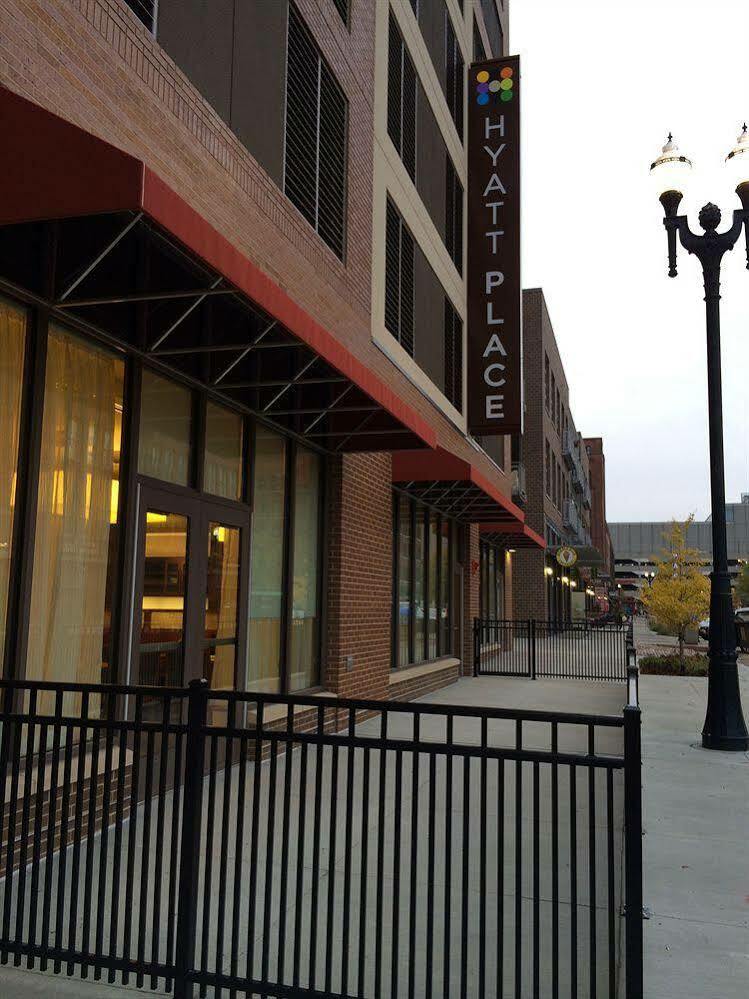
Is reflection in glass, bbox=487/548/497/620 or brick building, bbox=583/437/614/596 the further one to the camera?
brick building, bbox=583/437/614/596

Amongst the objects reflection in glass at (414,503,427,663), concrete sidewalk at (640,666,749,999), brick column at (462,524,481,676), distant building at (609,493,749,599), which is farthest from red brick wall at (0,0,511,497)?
distant building at (609,493,749,599)

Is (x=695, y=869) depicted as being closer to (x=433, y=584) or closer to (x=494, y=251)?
(x=433, y=584)

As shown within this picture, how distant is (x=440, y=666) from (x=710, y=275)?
8.75m

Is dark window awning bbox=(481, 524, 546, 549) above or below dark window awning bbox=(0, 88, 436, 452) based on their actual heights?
below

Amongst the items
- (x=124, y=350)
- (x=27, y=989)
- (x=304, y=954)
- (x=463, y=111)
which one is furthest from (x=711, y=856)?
(x=463, y=111)

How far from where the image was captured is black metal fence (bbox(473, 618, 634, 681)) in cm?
1914

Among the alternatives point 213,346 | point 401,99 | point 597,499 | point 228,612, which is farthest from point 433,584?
point 597,499

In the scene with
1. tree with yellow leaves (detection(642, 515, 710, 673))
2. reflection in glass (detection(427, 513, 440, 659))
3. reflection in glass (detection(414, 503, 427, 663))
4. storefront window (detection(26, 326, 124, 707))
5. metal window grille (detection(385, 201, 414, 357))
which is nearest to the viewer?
storefront window (detection(26, 326, 124, 707))

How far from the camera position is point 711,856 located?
5992mm

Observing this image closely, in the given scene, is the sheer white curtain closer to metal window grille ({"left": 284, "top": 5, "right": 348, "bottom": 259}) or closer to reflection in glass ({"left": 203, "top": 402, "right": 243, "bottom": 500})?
reflection in glass ({"left": 203, "top": 402, "right": 243, "bottom": 500})

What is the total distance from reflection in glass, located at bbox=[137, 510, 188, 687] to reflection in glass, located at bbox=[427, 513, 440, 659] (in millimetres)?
8812

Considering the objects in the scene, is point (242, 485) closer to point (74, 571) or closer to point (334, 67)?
point (74, 571)

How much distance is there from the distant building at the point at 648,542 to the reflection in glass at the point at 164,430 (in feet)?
353

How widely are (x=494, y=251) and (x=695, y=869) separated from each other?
14.6 meters
